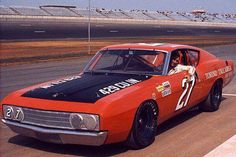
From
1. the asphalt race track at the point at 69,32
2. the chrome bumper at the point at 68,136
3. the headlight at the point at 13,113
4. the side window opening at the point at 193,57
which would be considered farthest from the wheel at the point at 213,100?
the asphalt race track at the point at 69,32

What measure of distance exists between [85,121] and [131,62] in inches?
74.1

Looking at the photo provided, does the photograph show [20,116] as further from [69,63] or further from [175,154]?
[69,63]

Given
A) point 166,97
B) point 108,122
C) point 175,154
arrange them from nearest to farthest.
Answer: point 108,122 → point 175,154 → point 166,97

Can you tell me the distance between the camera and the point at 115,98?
5242 mm

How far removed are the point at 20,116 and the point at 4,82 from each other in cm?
692

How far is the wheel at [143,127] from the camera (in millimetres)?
5410

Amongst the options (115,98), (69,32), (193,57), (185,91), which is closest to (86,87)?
(115,98)

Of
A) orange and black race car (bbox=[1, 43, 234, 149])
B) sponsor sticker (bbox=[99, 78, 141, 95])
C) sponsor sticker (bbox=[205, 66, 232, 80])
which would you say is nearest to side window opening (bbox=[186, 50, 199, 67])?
orange and black race car (bbox=[1, 43, 234, 149])

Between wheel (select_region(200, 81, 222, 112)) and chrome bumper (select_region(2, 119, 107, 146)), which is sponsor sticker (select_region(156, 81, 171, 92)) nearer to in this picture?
chrome bumper (select_region(2, 119, 107, 146))

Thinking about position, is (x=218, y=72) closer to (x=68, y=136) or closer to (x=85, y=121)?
(x=85, y=121)

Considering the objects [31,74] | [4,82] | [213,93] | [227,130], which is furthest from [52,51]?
[227,130]

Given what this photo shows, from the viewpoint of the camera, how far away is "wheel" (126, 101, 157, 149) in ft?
17.7

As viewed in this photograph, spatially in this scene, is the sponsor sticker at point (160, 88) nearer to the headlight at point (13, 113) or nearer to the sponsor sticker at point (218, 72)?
the sponsor sticker at point (218, 72)

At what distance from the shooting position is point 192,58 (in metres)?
7.56
